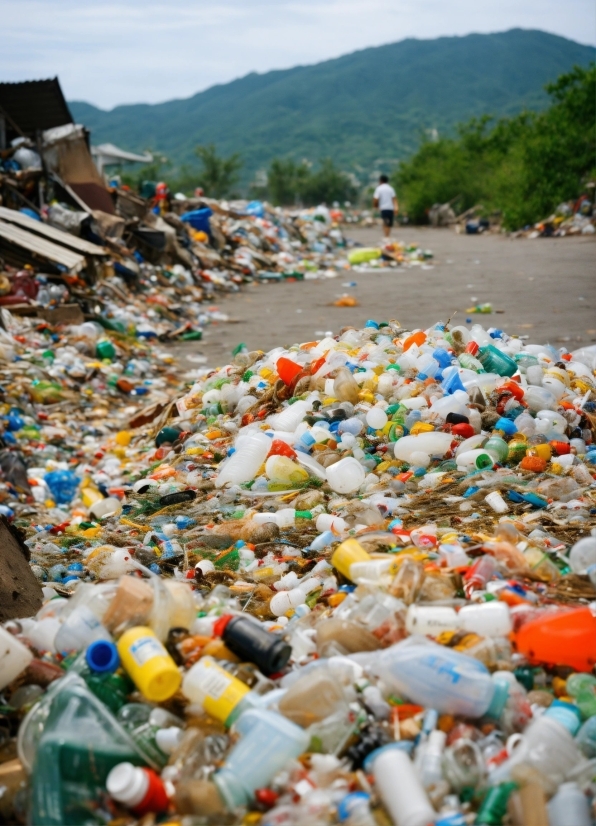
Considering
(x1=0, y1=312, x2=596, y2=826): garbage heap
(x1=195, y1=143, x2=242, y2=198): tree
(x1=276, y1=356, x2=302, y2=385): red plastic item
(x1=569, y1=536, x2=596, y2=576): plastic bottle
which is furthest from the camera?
(x1=195, y1=143, x2=242, y2=198): tree

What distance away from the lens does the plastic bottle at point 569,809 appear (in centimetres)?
182

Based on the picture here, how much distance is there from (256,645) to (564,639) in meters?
0.82

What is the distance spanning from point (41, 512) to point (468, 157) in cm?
2531

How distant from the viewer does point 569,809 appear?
1.83 metres

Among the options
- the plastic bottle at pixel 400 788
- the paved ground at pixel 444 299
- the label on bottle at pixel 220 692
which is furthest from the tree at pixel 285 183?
the plastic bottle at pixel 400 788

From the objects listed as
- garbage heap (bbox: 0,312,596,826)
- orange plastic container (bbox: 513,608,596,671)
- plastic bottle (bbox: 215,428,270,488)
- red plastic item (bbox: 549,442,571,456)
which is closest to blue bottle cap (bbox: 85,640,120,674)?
garbage heap (bbox: 0,312,596,826)

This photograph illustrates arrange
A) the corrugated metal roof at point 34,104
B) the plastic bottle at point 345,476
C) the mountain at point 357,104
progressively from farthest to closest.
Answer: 1. the mountain at point 357,104
2. the corrugated metal roof at point 34,104
3. the plastic bottle at point 345,476

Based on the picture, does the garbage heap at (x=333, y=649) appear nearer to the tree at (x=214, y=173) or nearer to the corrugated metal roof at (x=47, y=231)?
the corrugated metal roof at (x=47, y=231)

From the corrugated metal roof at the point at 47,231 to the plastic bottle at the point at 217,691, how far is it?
355 inches

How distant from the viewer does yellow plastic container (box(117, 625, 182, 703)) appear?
214 centimetres

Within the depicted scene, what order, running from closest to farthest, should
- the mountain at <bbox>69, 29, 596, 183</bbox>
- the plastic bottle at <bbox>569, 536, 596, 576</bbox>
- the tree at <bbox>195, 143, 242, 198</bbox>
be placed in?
the plastic bottle at <bbox>569, 536, 596, 576</bbox>
the tree at <bbox>195, 143, 242, 198</bbox>
the mountain at <bbox>69, 29, 596, 183</bbox>

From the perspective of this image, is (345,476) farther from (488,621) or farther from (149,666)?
(149,666)

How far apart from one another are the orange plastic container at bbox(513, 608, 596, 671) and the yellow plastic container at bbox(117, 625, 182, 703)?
3.13 feet

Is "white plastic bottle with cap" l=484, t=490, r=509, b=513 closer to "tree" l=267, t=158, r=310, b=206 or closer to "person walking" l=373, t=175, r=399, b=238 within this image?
"person walking" l=373, t=175, r=399, b=238
